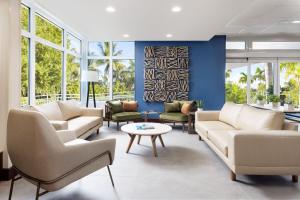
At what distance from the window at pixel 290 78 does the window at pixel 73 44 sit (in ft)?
22.5

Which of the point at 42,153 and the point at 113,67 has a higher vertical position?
the point at 113,67

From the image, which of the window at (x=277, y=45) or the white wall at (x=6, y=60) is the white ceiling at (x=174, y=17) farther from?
the white wall at (x=6, y=60)

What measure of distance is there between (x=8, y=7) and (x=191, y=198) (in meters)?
2.98

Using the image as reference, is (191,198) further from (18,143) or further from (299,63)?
(299,63)

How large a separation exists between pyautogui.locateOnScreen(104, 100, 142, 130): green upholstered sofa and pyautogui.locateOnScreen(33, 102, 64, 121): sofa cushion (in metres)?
1.69

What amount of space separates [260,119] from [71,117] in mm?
3697

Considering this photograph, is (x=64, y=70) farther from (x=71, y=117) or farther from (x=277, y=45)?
(x=277, y=45)

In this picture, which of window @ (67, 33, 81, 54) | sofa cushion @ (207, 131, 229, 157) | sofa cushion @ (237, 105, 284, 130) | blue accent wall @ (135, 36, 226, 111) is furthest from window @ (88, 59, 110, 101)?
sofa cushion @ (237, 105, 284, 130)

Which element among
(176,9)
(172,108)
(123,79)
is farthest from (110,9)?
(123,79)

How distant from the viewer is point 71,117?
4773 millimetres

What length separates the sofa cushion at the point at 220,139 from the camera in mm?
2804

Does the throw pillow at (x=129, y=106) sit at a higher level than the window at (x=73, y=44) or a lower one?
lower

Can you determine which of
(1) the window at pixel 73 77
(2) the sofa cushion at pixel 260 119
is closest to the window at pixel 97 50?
(1) the window at pixel 73 77

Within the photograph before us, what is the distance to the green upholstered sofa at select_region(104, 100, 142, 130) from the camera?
5700 mm
